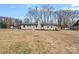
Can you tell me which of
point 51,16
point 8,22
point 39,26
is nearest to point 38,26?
point 39,26

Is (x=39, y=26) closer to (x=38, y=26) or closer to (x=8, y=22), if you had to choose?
(x=38, y=26)

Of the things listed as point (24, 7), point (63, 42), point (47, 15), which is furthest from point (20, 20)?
point (63, 42)

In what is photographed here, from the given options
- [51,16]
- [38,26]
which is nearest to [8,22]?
[38,26]

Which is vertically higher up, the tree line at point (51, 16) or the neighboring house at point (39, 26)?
the tree line at point (51, 16)

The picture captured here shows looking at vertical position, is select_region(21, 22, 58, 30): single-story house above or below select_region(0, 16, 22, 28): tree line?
below

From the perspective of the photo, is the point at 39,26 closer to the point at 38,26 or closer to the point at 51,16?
the point at 38,26

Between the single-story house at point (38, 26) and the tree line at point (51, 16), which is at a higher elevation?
the tree line at point (51, 16)

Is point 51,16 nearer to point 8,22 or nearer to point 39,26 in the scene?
point 39,26

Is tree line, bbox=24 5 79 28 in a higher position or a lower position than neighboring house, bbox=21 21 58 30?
higher

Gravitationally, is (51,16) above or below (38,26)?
above

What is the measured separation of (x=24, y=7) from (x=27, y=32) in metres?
0.33

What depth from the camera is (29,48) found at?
288cm
